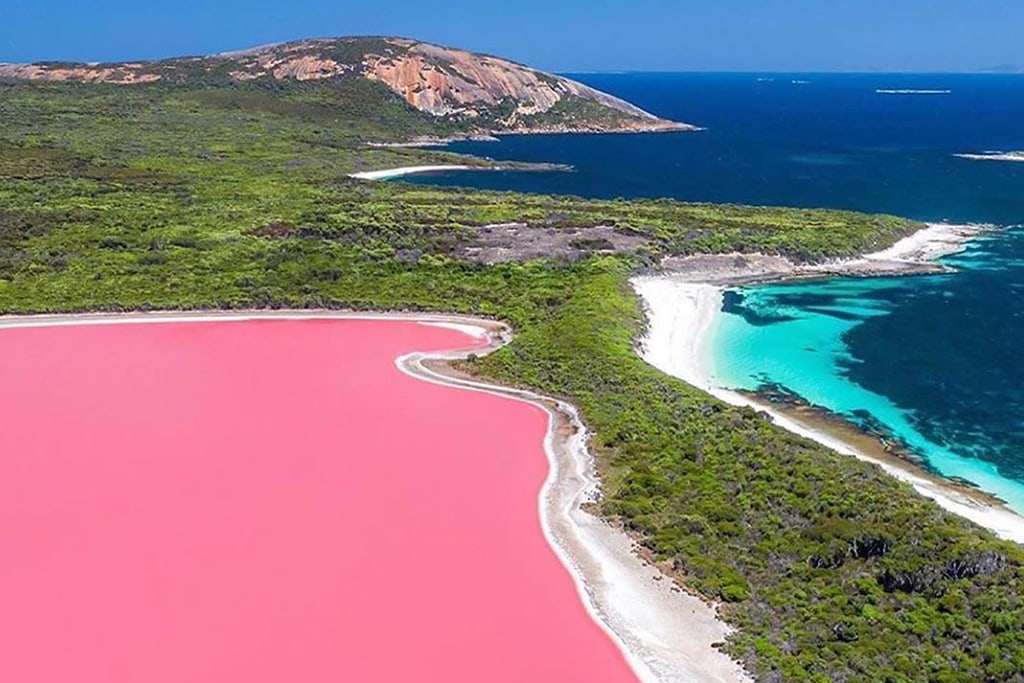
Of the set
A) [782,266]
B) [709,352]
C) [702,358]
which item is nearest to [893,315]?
[782,266]

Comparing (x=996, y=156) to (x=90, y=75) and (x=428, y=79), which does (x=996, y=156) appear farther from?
(x=90, y=75)

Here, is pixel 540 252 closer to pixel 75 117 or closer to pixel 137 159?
pixel 137 159

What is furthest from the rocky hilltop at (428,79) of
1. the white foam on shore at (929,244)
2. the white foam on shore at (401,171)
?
the white foam on shore at (929,244)

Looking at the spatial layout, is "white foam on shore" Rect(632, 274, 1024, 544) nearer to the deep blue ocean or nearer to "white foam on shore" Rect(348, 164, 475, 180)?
the deep blue ocean

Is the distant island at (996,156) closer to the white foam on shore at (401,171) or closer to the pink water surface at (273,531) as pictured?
the white foam on shore at (401,171)

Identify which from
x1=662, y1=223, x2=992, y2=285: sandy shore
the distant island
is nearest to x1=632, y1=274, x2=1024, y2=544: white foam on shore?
x1=662, y1=223, x2=992, y2=285: sandy shore

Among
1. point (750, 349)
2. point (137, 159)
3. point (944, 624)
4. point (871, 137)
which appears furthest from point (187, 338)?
point (871, 137)
